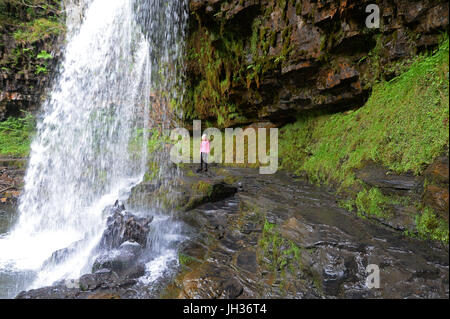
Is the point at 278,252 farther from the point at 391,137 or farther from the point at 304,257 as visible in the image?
the point at 391,137

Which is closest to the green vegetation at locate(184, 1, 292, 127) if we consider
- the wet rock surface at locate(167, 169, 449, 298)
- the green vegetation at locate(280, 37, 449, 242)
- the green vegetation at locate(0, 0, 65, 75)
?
the green vegetation at locate(280, 37, 449, 242)

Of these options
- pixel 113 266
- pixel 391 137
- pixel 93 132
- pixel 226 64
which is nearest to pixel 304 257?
pixel 391 137

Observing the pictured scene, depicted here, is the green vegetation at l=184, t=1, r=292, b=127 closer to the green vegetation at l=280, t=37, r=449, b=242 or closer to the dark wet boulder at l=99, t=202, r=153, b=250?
the green vegetation at l=280, t=37, r=449, b=242

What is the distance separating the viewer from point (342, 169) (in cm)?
491

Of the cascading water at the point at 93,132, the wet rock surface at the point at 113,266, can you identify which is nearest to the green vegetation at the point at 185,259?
the cascading water at the point at 93,132

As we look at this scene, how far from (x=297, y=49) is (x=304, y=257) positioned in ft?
17.8

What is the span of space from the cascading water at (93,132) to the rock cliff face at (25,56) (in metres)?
0.94

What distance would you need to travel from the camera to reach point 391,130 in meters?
4.12

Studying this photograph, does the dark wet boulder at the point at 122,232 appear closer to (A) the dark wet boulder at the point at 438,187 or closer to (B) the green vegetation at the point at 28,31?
(A) the dark wet boulder at the point at 438,187

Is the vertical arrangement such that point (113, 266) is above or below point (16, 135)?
below

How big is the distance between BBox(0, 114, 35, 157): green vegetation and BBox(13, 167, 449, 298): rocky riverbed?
1227cm

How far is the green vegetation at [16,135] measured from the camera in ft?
39.3

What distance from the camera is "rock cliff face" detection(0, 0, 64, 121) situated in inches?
483
